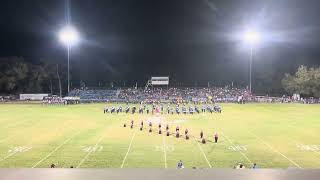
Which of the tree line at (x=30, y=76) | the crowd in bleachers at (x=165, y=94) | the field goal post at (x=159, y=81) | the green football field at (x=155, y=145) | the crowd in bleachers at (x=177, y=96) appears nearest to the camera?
the green football field at (x=155, y=145)

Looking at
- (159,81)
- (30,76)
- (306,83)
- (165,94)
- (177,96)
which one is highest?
(30,76)

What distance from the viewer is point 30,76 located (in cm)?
7688

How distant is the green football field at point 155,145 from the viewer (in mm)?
18266

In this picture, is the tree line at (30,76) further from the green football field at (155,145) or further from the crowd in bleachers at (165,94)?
the green football field at (155,145)

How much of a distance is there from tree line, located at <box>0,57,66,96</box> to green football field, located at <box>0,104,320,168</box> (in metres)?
42.0

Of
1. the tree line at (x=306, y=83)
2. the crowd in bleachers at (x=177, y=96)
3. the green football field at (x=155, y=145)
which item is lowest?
the green football field at (x=155, y=145)

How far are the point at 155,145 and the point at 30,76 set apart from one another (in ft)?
193

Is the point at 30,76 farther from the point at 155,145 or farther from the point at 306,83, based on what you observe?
the point at 155,145

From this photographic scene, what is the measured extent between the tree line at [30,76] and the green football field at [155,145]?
1653 inches

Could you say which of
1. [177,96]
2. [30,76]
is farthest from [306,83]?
[30,76]

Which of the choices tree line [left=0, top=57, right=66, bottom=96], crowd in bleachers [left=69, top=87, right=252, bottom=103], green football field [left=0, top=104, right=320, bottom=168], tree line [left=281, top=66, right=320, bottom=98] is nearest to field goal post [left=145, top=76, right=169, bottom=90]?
crowd in bleachers [left=69, top=87, right=252, bottom=103]

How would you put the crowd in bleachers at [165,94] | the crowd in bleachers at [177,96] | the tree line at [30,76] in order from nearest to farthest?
the crowd in bleachers at [177,96]
the crowd in bleachers at [165,94]
the tree line at [30,76]

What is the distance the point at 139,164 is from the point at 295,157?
6.98 metres

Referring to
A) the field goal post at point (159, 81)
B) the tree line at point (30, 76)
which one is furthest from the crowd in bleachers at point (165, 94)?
the tree line at point (30, 76)
